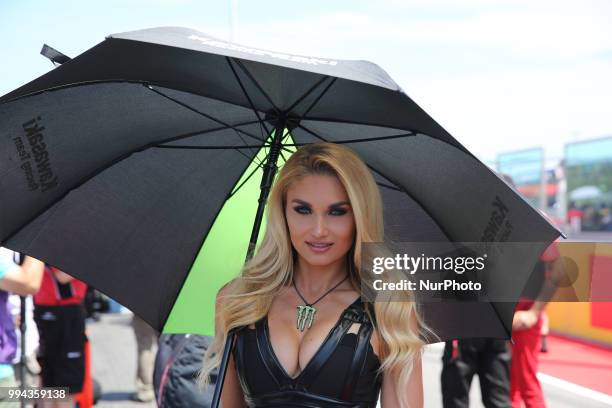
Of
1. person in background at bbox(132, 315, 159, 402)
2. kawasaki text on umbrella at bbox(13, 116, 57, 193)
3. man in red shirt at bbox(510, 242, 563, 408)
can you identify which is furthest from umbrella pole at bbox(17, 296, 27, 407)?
man in red shirt at bbox(510, 242, 563, 408)

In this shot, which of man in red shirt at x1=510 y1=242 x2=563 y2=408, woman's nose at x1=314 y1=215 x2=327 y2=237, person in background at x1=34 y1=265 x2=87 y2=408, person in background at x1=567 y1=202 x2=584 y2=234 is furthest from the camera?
person in background at x1=567 y1=202 x2=584 y2=234

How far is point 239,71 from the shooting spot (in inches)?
82.0

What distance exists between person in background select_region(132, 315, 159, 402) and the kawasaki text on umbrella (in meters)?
4.45

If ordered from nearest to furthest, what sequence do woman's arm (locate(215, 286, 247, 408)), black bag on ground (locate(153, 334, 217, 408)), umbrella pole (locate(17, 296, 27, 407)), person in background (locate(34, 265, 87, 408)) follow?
woman's arm (locate(215, 286, 247, 408)), black bag on ground (locate(153, 334, 217, 408)), umbrella pole (locate(17, 296, 27, 407)), person in background (locate(34, 265, 87, 408))

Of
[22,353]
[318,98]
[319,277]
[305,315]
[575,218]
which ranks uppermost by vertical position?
[575,218]

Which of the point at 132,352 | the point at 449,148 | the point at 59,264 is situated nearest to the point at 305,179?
the point at 449,148

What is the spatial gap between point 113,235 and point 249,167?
54cm

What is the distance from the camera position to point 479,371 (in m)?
4.98

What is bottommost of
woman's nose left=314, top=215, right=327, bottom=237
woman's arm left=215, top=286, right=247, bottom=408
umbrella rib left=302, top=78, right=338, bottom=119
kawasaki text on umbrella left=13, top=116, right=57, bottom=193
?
woman's arm left=215, top=286, right=247, bottom=408

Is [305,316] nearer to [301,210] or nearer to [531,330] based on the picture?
[301,210]

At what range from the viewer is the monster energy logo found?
2041mm

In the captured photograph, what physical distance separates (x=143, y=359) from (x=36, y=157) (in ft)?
15.6

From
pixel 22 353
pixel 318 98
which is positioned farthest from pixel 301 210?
pixel 22 353

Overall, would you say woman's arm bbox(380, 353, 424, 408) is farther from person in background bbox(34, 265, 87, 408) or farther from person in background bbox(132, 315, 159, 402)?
person in background bbox(132, 315, 159, 402)
